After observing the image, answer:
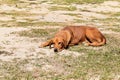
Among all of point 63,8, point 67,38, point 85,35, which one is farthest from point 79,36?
point 63,8

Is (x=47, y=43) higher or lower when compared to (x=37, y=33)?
higher

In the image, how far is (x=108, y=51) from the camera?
1572 cm

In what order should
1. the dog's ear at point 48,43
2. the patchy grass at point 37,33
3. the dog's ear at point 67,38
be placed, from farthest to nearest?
the patchy grass at point 37,33 < the dog's ear at point 67,38 < the dog's ear at point 48,43

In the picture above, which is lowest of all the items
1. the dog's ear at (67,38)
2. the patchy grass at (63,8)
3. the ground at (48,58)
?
the patchy grass at (63,8)

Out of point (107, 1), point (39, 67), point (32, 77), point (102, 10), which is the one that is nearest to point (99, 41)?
point (39, 67)

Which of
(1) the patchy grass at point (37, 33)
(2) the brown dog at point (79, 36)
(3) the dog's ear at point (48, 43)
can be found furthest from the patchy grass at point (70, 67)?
(1) the patchy grass at point (37, 33)

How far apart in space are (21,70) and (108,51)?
4486 millimetres

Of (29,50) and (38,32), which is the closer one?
(29,50)

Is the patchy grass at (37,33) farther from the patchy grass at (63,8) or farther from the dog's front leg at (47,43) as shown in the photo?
the patchy grass at (63,8)

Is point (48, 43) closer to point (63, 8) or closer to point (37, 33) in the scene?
point (37, 33)

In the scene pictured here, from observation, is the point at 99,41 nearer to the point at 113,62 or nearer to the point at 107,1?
the point at 113,62

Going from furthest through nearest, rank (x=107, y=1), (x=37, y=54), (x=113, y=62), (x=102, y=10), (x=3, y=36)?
(x=107, y=1) → (x=102, y=10) → (x=3, y=36) → (x=37, y=54) → (x=113, y=62)

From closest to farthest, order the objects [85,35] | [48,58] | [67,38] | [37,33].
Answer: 1. [48,58]
2. [67,38]
3. [85,35]
4. [37,33]

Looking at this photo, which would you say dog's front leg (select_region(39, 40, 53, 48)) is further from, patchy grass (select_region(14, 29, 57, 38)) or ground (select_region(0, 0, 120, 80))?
patchy grass (select_region(14, 29, 57, 38))
